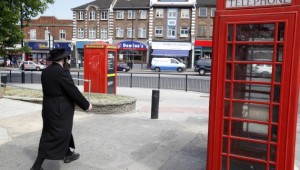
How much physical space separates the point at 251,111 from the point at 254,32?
36.9 inches

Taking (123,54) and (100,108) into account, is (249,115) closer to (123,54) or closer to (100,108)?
(100,108)

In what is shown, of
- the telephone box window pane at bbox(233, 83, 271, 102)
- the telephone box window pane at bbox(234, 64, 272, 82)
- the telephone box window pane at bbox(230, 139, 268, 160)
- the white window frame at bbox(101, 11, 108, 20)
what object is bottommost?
the telephone box window pane at bbox(230, 139, 268, 160)

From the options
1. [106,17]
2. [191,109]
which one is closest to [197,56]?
[106,17]

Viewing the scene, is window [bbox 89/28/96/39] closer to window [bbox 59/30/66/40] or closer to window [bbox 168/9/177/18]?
window [bbox 59/30/66/40]

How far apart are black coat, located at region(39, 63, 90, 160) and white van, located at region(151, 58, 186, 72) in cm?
3465

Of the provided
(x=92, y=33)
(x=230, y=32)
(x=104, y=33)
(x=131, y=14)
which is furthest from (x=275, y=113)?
(x=92, y=33)

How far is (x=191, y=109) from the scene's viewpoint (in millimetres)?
11727

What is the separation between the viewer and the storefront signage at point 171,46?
45.6 m

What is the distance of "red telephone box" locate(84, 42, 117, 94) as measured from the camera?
1164cm

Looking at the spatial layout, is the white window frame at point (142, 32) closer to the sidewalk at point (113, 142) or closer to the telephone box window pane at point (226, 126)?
the sidewalk at point (113, 142)

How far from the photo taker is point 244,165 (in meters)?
3.88

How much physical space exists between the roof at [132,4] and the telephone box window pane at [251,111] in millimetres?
44875

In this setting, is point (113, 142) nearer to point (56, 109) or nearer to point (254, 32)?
point (56, 109)

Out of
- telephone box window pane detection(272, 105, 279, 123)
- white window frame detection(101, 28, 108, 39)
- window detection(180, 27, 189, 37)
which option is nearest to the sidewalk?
telephone box window pane detection(272, 105, 279, 123)
